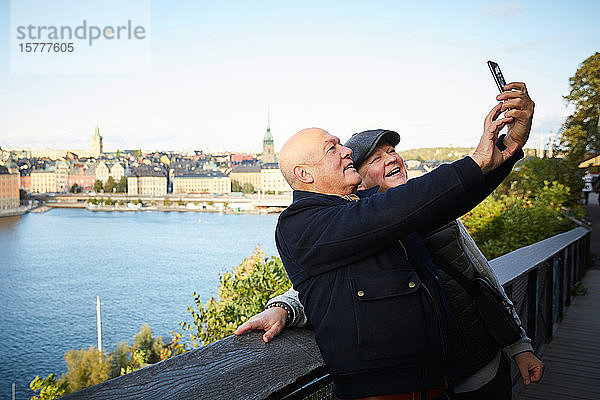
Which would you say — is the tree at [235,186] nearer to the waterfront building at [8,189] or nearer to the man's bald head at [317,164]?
the waterfront building at [8,189]

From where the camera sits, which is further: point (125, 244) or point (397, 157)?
point (125, 244)

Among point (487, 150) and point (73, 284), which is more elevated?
point (487, 150)

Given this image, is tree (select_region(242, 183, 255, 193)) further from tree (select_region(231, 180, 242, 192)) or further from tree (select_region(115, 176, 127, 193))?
tree (select_region(115, 176, 127, 193))

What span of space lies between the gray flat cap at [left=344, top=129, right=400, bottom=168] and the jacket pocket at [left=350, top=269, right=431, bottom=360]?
37cm

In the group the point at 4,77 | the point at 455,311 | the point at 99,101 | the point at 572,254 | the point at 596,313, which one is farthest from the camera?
the point at 99,101

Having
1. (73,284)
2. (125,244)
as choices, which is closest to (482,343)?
(73,284)

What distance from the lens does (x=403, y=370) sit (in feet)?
2.49

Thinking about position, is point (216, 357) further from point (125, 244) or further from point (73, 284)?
point (125, 244)

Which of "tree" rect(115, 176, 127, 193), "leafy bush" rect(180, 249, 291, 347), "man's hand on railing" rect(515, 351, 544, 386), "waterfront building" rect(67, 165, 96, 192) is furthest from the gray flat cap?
"waterfront building" rect(67, 165, 96, 192)

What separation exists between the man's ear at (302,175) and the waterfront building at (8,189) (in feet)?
194

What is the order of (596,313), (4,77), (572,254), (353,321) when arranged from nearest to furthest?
(353,321), (596,313), (572,254), (4,77)

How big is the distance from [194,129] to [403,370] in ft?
273

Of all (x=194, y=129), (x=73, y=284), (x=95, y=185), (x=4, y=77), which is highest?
(x=4, y=77)

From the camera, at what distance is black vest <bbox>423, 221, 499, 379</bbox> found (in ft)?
3.33
